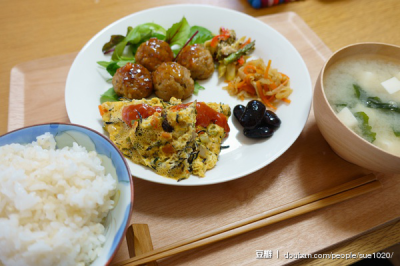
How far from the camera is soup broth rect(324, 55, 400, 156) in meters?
1.84

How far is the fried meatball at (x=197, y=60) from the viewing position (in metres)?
2.45

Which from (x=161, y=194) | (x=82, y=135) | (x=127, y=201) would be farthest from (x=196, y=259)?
(x=82, y=135)

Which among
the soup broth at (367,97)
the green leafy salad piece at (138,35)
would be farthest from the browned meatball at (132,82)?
the soup broth at (367,97)

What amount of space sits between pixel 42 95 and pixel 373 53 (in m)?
2.70

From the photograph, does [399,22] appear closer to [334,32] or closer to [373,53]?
[334,32]

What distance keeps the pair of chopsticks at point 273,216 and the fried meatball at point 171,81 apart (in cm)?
114

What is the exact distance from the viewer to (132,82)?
7.34ft

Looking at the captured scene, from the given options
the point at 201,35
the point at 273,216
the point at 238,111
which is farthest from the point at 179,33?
the point at 273,216

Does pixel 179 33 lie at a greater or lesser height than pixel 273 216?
greater

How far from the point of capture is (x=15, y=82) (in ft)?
8.07

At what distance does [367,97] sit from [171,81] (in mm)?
1452

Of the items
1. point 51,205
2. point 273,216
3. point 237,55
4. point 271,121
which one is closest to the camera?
point 51,205

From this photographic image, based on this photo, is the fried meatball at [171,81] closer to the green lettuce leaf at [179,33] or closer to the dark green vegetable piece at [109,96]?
the dark green vegetable piece at [109,96]

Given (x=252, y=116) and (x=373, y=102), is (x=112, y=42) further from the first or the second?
(x=373, y=102)
